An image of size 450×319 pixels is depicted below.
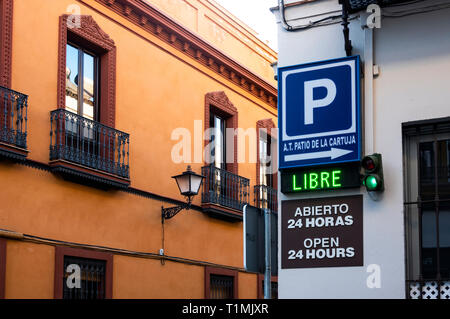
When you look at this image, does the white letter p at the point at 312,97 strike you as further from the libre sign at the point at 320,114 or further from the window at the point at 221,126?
the window at the point at 221,126

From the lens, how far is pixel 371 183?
7.96 metres

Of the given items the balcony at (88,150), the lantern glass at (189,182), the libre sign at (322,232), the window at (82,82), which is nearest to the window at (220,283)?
the lantern glass at (189,182)

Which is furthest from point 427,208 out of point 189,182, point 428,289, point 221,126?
point 221,126

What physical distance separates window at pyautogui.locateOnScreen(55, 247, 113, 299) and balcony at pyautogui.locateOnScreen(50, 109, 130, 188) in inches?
47.7

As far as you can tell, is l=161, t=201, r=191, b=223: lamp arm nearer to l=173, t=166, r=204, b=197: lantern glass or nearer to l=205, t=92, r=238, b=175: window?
l=173, t=166, r=204, b=197: lantern glass

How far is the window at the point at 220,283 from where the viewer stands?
15938 millimetres

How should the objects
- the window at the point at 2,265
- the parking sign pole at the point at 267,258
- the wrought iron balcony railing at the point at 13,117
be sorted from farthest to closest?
1. the wrought iron balcony railing at the point at 13,117
2. the window at the point at 2,265
3. the parking sign pole at the point at 267,258

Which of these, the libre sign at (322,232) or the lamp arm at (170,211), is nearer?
the libre sign at (322,232)

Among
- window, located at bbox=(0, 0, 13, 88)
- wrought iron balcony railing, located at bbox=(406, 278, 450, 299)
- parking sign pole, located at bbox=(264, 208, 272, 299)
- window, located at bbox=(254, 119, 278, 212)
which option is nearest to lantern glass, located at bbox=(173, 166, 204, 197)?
window, located at bbox=(0, 0, 13, 88)

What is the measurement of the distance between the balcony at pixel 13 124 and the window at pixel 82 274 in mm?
1814

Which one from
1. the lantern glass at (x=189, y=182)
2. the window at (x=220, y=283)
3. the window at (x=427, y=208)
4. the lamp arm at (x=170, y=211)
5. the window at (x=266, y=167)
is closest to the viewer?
the window at (x=427, y=208)

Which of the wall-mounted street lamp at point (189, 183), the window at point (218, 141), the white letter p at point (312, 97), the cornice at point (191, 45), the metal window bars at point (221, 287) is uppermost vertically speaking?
the cornice at point (191, 45)

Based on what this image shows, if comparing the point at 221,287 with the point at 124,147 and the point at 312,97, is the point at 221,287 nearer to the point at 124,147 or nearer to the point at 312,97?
the point at 124,147
